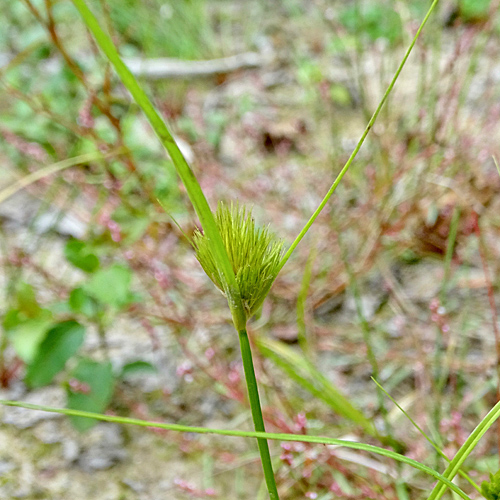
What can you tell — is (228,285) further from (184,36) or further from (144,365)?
(184,36)

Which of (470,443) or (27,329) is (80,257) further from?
(470,443)

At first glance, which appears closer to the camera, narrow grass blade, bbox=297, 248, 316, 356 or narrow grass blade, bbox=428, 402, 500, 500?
narrow grass blade, bbox=428, 402, 500, 500

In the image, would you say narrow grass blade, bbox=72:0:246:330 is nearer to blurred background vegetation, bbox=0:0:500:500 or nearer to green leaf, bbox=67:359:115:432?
blurred background vegetation, bbox=0:0:500:500

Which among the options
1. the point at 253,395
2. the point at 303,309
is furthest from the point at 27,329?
the point at 253,395

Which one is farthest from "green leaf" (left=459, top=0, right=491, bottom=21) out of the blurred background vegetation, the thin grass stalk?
the thin grass stalk

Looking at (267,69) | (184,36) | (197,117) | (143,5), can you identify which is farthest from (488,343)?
(143,5)

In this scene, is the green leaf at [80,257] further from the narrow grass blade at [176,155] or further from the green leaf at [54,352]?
the narrow grass blade at [176,155]

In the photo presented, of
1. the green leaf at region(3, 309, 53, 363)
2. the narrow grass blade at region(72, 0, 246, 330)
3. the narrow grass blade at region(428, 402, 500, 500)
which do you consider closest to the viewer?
the narrow grass blade at region(72, 0, 246, 330)
